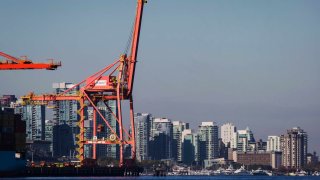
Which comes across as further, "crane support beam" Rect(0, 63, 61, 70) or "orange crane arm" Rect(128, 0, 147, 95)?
"orange crane arm" Rect(128, 0, 147, 95)

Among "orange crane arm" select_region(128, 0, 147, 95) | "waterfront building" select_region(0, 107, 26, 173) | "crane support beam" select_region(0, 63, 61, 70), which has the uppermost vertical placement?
"orange crane arm" select_region(128, 0, 147, 95)

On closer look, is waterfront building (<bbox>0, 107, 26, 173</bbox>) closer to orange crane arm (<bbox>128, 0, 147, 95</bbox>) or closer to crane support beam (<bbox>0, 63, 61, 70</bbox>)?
crane support beam (<bbox>0, 63, 61, 70</bbox>)

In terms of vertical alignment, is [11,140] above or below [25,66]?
below

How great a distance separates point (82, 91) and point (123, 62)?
306 inches

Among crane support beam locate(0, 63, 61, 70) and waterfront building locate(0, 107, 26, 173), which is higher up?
crane support beam locate(0, 63, 61, 70)

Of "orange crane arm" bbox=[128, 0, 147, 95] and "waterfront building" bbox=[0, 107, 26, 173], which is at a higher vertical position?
"orange crane arm" bbox=[128, 0, 147, 95]

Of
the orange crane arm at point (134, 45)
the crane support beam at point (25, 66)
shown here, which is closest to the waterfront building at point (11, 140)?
the crane support beam at point (25, 66)

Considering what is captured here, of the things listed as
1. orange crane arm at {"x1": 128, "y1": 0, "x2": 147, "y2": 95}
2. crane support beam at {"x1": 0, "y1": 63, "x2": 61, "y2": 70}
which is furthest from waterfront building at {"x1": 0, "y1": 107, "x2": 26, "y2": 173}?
orange crane arm at {"x1": 128, "y1": 0, "x2": 147, "y2": 95}

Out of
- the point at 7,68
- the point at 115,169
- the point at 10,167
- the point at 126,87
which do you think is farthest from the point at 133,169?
the point at 7,68

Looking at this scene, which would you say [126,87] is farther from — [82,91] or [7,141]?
[7,141]

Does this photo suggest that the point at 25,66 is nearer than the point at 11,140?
Yes

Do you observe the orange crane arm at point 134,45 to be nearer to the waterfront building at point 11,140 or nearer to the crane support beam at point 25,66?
the waterfront building at point 11,140

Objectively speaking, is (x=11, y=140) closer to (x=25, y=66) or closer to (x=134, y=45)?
(x=25, y=66)

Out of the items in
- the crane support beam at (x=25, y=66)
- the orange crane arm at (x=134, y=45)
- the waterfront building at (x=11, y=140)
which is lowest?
the waterfront building at (x=11, y=140)
